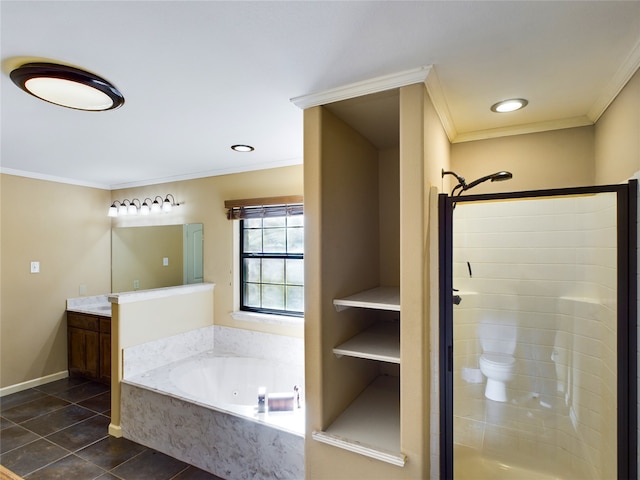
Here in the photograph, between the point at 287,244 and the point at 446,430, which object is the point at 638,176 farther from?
the point at 287,244

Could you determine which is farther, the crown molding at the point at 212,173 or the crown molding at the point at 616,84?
the crown molding at the point at 212,173

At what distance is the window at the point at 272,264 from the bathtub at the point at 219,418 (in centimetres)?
57

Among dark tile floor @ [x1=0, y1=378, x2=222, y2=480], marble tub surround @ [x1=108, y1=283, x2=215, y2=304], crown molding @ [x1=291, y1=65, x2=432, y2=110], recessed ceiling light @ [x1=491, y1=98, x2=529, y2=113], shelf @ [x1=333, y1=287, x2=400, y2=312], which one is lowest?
dark tile floor @ [x1=0, y1=378, x2=222, y2=480]

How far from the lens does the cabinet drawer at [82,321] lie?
366 centimetres

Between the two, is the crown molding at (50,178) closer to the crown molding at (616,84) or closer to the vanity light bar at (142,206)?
the vanity light bar at (142,206)

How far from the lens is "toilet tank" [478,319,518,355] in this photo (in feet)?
7.30

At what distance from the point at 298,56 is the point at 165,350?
2.83 metres

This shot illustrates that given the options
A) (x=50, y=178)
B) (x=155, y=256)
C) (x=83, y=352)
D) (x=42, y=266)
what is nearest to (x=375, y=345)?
(x=155, y=256)

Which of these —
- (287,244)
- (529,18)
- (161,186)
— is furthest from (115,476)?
(529,18)

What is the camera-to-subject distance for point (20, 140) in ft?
8.30

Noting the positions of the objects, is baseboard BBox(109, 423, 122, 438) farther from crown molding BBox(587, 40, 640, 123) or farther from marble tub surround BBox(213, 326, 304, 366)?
crown molding BBox(587, 40, 640, 123)

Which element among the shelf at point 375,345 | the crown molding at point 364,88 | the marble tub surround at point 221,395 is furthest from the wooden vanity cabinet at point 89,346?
the crown molding at point 364,88

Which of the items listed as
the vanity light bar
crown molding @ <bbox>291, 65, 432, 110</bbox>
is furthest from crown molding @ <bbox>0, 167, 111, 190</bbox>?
crown molding @ <bbox>291, 65, 432, 110</bbox>

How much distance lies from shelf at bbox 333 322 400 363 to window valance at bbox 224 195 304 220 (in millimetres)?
1324
